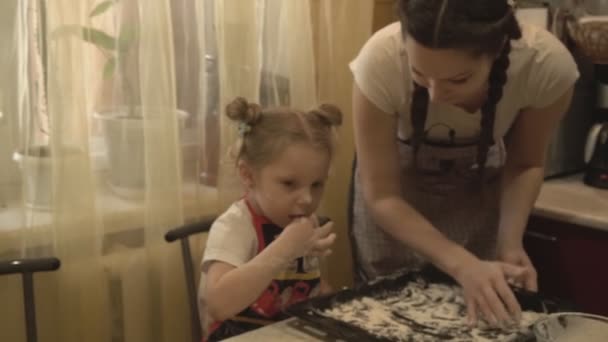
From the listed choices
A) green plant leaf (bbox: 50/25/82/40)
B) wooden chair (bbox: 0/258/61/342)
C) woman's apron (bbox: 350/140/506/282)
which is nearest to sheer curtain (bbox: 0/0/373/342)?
green plant leaf (bbox: 50/25/82/40)

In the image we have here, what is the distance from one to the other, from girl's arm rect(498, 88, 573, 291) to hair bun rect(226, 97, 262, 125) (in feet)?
1.78

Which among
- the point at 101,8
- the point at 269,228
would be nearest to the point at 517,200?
the point at 269,228

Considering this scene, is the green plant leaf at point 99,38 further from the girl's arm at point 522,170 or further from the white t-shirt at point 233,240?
the girl's arm at point 522,170

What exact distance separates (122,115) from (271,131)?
0.37 m

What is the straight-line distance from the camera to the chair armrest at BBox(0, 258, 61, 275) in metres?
1.32

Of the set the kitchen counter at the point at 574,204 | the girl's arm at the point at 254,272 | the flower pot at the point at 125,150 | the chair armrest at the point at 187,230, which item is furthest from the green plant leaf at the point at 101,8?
the kitchen counter at the point at 574,204

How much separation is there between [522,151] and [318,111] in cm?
44

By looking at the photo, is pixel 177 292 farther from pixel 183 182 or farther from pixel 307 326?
pixel 307 326

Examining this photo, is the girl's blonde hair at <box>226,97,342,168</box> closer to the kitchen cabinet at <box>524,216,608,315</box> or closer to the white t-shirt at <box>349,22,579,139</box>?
the white t-shirt at <box>349,22,579,139</box>

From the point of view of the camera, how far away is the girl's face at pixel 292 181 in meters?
1.34

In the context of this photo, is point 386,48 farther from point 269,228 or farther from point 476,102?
point 269,228

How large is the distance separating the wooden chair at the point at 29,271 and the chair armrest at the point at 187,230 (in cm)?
25

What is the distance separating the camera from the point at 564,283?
1855 mm

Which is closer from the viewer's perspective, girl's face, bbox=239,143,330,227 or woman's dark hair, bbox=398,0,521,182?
woman's dark hair, bbox=398,0,521,182
